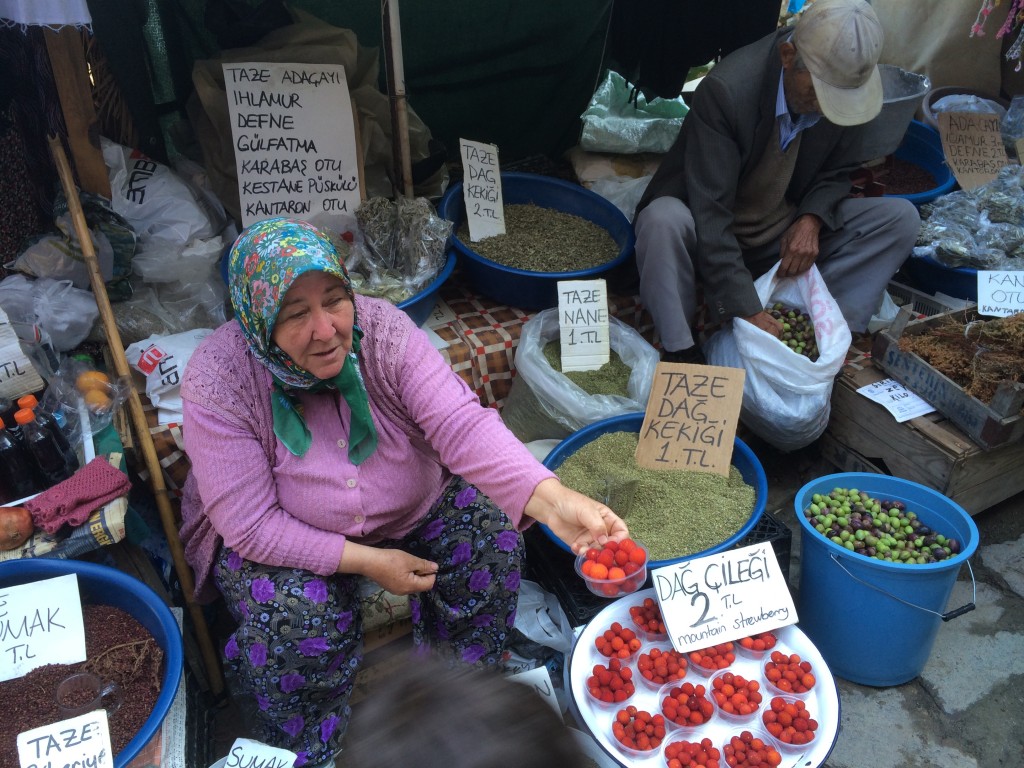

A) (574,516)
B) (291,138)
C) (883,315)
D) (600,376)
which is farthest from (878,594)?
(291,138)

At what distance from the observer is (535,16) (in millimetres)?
3146

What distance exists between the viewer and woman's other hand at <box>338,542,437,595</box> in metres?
1.57

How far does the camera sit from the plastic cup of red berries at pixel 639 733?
1532 mm

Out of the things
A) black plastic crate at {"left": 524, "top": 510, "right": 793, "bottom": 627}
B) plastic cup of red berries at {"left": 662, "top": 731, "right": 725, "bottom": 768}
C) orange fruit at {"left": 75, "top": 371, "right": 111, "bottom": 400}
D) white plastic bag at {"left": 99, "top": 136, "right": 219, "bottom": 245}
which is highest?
white plastic bag at {"left": 99, "top": 136, "right": 219, "bottom": 245}

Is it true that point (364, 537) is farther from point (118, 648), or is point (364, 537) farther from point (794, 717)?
point (794, 717)

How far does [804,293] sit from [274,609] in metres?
1.98

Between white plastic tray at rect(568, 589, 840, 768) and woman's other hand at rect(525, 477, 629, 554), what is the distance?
0.35 meters

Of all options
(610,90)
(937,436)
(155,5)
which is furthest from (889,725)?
(155,5)

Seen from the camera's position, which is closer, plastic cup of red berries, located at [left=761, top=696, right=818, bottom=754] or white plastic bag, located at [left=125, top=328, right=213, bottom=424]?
plastic cup of red berries, located at [left=761, top=696, right=818, bottom=754]

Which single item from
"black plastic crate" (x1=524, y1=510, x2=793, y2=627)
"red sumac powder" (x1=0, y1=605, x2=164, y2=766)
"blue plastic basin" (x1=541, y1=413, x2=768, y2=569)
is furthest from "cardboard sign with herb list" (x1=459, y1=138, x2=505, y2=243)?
"red sumac powder" (x1=0, y1=605, x2=164, y2=766)

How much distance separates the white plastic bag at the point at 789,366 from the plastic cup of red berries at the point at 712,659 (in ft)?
2.91

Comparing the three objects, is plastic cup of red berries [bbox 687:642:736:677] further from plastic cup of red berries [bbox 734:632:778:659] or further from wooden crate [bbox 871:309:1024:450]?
wooden crate [bbox 871:309:1024:450]

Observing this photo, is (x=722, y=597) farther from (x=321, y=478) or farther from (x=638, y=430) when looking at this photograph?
(x=321, y=478)

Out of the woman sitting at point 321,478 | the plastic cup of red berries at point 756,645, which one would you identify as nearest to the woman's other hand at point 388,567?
the woman sitting at point 321,478
